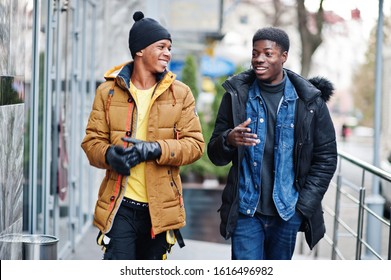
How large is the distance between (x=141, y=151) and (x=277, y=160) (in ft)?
2.31

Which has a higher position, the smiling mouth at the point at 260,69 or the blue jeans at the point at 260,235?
the smiling mouth at the point at 260,69

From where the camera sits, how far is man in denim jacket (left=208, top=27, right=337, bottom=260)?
15.2 feet

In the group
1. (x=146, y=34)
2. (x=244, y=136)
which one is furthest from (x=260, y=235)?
(x=146, y=34)

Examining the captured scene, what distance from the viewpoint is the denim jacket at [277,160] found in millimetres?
4637

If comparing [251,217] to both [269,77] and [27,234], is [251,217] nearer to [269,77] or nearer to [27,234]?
[269,77]

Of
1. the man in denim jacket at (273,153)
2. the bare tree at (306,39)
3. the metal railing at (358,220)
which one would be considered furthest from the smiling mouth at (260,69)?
the bare tree at (306,39)

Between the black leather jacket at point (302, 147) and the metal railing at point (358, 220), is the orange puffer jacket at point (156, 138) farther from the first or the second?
the metal railing at point (358, 220)

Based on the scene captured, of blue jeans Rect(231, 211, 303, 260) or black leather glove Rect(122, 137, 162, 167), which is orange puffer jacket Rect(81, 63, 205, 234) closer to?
black leather glove Rect(122, 137, 162, 167)

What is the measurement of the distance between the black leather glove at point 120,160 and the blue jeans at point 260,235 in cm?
71

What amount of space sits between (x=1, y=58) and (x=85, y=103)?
16.1ft

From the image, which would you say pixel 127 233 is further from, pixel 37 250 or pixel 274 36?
pixel 274 36

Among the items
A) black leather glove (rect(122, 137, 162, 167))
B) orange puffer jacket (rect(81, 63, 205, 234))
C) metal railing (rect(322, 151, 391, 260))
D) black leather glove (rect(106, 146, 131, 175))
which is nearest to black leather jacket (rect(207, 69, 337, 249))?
orange puffer jacket (rect(81, 63, 205, 234))

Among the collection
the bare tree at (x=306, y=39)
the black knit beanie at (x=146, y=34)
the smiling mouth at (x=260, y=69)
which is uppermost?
the bare tree at (x=306, y=39)
